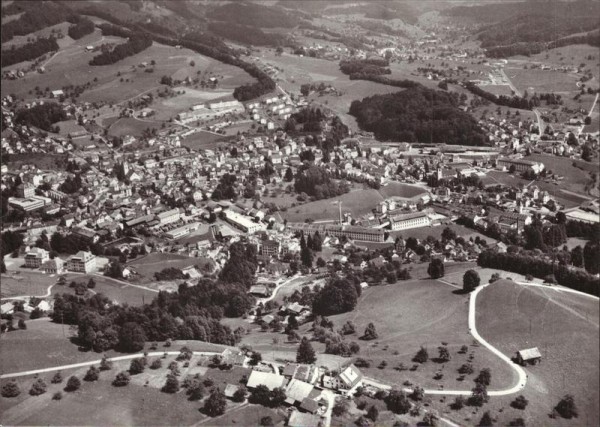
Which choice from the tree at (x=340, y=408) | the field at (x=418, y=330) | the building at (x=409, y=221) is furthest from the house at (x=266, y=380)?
the building at (x=409, y=221)

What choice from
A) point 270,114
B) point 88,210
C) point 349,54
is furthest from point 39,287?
point 349,54

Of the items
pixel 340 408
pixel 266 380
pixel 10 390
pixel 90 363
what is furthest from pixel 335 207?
pixel 10 390

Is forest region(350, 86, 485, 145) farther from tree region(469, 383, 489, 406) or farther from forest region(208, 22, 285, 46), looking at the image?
tree region(469, 383, 489, 406)

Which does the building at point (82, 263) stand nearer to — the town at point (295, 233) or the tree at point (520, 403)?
the town at point (295, 233)

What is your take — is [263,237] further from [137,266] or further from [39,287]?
[39,287]

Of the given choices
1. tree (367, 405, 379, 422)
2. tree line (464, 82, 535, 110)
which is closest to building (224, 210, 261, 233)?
tree (367, 405, 379, 422)
